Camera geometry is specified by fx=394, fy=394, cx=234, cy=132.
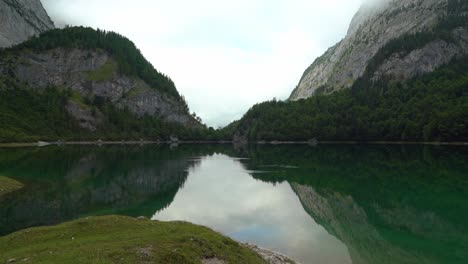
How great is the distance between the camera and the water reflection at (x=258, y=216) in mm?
35531

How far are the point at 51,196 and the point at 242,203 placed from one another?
28.1m

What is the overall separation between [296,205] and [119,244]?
40.0 metres

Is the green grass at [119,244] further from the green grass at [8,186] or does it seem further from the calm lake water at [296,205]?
the green grass at [8,186]

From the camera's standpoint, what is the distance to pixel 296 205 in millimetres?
57531

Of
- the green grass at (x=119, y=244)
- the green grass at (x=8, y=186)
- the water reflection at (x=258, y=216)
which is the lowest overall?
the water reflection at (x=258, y=216)

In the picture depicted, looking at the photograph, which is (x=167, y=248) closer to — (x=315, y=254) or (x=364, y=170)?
(x=315, y=254)

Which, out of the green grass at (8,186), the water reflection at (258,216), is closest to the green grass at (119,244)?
the water reflection at (258,216)

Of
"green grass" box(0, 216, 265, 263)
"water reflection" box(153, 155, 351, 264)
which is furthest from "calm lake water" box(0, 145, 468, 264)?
"green grass" box(0, 216, 265, 263)

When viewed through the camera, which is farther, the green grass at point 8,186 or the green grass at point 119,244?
the green grass at point 8,186

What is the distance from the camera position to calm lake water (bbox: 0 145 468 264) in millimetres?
36125

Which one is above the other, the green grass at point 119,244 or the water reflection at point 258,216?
the green grass at point 119,244

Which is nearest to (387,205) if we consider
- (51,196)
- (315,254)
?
(315,254)

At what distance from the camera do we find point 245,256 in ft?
78.1

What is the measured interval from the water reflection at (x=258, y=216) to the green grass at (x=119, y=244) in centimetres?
1104
